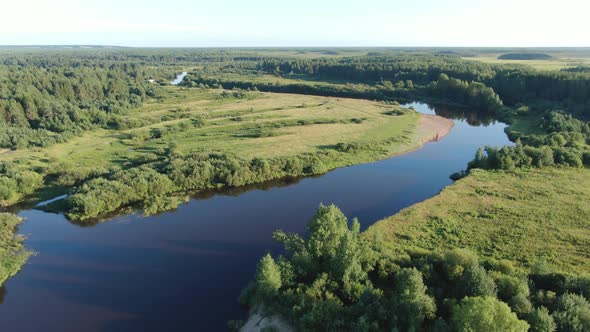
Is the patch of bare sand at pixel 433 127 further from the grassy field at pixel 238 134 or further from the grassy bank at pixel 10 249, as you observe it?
the grassy bank at pixel 10 249

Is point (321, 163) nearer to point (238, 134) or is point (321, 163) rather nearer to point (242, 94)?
point (238, 134)

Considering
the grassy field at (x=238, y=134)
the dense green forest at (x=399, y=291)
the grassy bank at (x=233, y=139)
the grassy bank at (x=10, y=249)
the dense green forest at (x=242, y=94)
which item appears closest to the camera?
the dense green forest at (x=399, y=291)

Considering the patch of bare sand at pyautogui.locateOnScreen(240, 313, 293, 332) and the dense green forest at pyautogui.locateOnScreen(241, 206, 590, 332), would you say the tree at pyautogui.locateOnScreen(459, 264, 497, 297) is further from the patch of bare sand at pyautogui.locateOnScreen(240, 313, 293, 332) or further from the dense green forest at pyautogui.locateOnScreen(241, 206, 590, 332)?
the patch of bare sand at pyautogui.locateOnScreen(240, 313, 293, 332)

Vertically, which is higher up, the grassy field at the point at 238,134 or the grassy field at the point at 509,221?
the grassy field at the point at 238,134

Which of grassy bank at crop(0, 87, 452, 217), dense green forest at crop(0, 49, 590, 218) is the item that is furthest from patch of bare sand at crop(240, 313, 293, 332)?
grassy bank at crop(0, 87, 452, 217)

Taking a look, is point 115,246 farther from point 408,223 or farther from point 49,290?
point 408,223

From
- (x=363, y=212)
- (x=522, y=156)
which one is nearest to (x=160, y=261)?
(x=363, y=212)

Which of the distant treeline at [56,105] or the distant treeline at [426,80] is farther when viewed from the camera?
the distant treeline at [426,80]

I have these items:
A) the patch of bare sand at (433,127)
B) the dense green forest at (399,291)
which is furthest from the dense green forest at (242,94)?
the dense green forest at (399,291)
